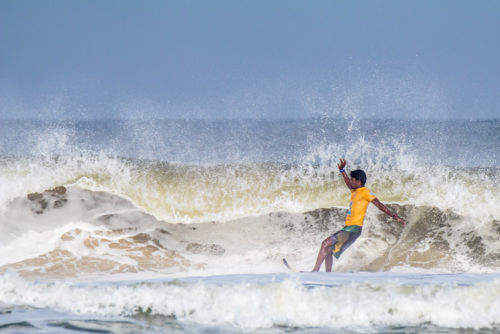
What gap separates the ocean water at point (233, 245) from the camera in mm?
4652

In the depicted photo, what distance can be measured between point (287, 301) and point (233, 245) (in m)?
3.63

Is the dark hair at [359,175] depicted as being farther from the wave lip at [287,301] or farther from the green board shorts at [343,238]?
the wave lip at [287,301]

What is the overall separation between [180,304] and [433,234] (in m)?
4.95

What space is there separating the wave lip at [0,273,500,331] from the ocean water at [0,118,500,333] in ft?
0.06

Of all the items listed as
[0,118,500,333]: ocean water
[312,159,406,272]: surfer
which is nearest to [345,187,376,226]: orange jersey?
[312,159,406,272]: surfer

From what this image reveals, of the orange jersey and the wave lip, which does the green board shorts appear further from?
the wave lip

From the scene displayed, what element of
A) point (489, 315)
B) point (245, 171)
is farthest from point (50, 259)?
point (489, 315)

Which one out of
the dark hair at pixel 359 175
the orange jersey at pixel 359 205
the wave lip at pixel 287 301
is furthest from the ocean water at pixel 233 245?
the dark hair at pixel 359 175

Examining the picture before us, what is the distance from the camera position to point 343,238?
621 centimetres

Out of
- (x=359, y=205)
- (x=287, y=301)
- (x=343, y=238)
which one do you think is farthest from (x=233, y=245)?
(x=287, y=301)

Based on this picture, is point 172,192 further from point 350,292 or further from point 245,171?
point 350,292

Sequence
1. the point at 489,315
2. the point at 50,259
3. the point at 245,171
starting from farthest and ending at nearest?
the point at 245,171, the point at 50,259, the point at 489,315

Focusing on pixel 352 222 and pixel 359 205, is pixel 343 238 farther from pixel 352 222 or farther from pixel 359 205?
pixel 359 205

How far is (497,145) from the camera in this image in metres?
28.0
